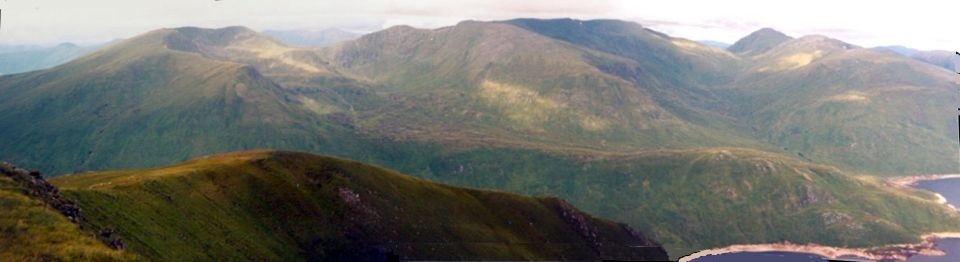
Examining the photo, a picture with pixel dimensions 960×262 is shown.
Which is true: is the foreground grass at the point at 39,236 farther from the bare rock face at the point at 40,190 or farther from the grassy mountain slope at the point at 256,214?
the grassy mountain slope at the point at 256,214

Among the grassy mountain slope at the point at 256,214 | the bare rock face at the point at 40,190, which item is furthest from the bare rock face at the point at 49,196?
the grassy mountain slope at the point at 256,214

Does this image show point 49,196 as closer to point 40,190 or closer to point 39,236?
point 40,190

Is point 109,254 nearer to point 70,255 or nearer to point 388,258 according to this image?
point 70,255

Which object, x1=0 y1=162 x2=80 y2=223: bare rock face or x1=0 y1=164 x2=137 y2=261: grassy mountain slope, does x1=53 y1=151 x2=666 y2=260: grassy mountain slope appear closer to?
x1=0 y1=162 x2=80 y2=223: bare rock face

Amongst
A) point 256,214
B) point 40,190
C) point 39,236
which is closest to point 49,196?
point 40,190

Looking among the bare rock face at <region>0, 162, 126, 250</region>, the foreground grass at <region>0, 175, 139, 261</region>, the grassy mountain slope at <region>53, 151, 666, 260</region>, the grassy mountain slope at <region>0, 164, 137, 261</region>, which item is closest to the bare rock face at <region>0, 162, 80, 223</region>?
the bare rock face at <region>0, 162, 126, 250</region>

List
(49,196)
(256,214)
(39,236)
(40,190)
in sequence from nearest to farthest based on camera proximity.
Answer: (39,236) → (40,190) → (49,196) → (256,214)
